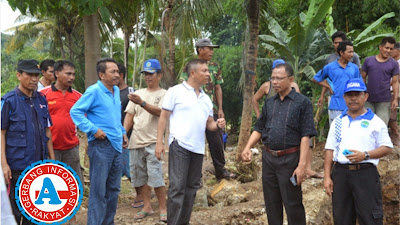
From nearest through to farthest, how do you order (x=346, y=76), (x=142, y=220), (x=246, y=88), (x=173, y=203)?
(x=173, y=203), (x=142, y=220), (x=346, y=76), (x=246, y=88)

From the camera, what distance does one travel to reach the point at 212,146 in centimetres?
684

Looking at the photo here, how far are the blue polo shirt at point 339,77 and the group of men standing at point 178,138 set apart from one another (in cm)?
156

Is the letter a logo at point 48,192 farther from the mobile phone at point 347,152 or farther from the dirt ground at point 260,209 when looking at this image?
the mobile phone at point 347,152

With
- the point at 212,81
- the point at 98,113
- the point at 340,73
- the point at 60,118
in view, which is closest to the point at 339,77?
the point at 340,73

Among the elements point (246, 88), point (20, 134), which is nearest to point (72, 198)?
point (20, 134)

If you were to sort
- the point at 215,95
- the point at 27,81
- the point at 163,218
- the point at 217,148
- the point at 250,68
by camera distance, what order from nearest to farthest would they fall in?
the point at 27,81 < the point at 163,218 < the point at 215,95 < the point at 217,148 < the point at 250,68

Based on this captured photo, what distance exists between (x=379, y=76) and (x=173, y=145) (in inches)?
142

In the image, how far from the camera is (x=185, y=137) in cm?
473

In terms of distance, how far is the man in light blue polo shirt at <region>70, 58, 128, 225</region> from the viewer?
4.61 m

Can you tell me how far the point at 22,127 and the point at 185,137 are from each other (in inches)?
64.2

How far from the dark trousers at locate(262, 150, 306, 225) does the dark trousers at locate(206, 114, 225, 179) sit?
7.64 ft

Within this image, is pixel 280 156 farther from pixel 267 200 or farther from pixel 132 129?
pixel 132 129

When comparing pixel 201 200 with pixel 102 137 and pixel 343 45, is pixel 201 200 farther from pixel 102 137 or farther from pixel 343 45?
pixel 343 45

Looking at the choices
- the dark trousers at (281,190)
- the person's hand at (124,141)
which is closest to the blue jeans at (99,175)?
the person's hand at (124,141)
